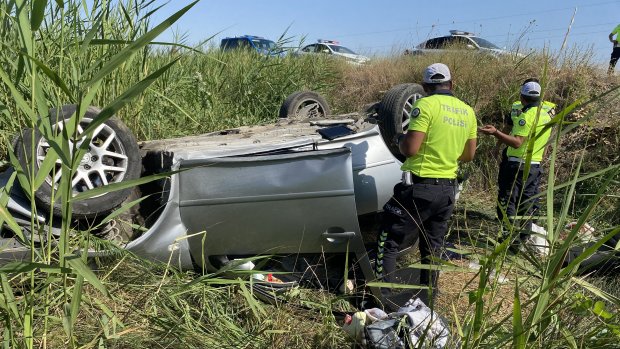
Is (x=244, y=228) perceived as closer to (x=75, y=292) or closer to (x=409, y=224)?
(x=409, y=224)

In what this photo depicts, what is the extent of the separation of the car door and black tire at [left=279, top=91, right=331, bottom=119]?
2457 millimetres

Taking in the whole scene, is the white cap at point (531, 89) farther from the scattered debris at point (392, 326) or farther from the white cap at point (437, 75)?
the scattered debris at point (392, 326)

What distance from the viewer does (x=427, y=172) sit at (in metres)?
3.71

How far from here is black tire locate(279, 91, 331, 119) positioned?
19.2 ft

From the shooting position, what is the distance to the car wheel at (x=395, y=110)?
5043 mm

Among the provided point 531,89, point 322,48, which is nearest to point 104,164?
point 531,89

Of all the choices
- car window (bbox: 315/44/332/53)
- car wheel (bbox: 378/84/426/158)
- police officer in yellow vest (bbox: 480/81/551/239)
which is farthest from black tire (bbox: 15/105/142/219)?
car window (bbox: 315/44/332/53)

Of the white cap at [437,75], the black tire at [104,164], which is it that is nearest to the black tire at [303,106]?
the white cap at [437,75]

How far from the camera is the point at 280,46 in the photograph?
8219 mm

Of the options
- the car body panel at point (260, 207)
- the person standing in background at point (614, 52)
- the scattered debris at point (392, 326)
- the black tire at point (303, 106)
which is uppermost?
the person standing in background at point (614, 52)

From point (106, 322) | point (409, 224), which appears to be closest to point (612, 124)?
point (409, 224)

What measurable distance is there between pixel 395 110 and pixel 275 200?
6.74 feet

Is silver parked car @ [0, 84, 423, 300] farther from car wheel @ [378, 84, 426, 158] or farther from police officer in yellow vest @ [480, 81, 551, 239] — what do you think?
police officer in yellow vest @ [480, 81, 551, 239]

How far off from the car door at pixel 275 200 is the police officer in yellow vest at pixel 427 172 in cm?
43
